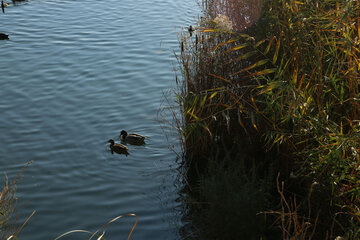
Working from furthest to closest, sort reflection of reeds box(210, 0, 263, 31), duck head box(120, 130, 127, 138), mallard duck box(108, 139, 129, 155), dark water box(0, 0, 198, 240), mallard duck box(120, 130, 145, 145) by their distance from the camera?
duck head box(120, 130, 127, 138)
mallard duck box(120, 130, 145, 145)
mallard duck box(108, 139, 129, 155)
reflection of reeds box(210, 0, 263, 31)
dark water box(0, 0, 198, 240)

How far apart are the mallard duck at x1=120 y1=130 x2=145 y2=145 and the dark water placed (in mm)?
113

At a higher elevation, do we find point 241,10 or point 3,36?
point 241,10

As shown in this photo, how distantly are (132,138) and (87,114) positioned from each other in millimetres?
1335

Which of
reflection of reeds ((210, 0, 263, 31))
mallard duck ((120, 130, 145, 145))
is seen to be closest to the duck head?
mallard duck ((120, 130, 145, 145))

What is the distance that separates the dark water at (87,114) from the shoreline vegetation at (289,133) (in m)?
0.72

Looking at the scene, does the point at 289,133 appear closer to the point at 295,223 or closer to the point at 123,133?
the point at 295,223

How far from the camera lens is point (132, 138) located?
23.8ft

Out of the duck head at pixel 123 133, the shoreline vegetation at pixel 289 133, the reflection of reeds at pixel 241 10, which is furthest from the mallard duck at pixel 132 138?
the reflection of reeds at pixel 241 10

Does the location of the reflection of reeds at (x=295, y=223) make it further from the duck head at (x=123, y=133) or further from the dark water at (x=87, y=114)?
the duck head at (x=123, y=133)

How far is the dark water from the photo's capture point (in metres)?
5.84

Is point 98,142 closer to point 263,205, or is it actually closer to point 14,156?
point 14,156

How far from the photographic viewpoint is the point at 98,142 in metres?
7.42

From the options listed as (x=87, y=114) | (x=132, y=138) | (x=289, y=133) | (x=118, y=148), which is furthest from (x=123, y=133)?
(x=289, y=133)

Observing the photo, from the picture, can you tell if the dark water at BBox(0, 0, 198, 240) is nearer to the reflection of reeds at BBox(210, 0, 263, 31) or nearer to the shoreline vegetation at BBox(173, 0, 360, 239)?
the shoreline vegetation at BBox(173, 0, 360, 239)
